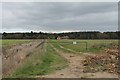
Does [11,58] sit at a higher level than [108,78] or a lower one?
higher

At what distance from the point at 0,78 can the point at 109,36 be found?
99.9m

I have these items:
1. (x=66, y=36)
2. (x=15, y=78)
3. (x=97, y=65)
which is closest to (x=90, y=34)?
(x=66, y=36)

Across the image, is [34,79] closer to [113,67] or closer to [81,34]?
[113,67]

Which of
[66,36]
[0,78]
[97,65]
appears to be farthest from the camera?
[66,36]

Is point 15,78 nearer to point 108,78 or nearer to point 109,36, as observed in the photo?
point 108,78

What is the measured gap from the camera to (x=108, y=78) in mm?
13164

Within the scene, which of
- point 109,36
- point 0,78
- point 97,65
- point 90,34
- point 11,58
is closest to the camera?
point 0,78

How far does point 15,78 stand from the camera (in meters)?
11.2

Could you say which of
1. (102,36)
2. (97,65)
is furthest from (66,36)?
(97,65)

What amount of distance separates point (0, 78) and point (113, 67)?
8846mm

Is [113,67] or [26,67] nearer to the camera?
[26,67]

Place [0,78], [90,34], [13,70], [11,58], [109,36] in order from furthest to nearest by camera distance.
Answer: [90,34], [109,36], [11,58], [13,70], [0,78]

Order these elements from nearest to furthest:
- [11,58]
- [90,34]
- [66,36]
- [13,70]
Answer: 1. [13,70]
2. [11,58]
3. [90,34]
4. [66,36]

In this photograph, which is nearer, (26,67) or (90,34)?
(26,67)
